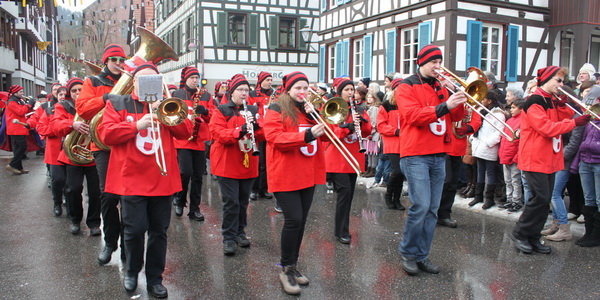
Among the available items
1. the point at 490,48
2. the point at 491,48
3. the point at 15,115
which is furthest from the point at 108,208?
the point at 491,48

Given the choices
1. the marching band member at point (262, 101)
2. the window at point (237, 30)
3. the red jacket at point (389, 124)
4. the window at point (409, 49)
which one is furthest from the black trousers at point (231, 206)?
the window at point (237, 30)

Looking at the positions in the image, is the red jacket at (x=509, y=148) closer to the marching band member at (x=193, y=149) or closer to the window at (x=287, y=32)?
the marching band member at (x=193, y=149)

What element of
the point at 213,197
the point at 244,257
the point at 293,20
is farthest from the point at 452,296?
the point at 293,20

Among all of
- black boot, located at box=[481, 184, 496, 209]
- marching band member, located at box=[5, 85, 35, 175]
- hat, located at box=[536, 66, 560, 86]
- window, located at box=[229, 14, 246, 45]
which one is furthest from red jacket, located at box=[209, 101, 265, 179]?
window, located at box=[229, 14, 246, 45]

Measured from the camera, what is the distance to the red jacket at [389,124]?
7457 mm

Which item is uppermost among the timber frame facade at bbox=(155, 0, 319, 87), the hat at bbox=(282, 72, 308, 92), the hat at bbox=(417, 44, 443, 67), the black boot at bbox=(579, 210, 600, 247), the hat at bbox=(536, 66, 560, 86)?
the timber frame facade at bbox=(155, 0, 319, 87)

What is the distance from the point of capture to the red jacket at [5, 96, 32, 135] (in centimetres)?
1227

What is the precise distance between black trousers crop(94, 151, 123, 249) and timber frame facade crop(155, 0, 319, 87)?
21.6 m

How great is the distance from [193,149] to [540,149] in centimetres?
442

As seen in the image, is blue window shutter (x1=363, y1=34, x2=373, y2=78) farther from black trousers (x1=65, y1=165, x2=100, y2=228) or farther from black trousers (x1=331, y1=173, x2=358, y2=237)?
black trousers (x1=65, y1=165, x2=100, y2=228)

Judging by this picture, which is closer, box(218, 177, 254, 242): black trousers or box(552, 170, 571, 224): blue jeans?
box(218, 177, 254, 242): black trousers

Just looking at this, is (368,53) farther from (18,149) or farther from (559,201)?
(559,201)

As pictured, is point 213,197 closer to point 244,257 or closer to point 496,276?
point 244,257

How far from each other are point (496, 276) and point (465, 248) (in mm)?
926
